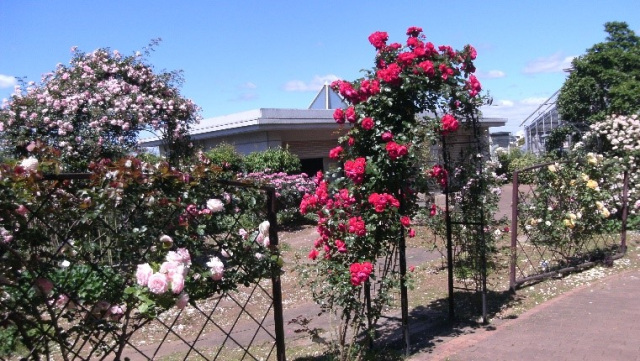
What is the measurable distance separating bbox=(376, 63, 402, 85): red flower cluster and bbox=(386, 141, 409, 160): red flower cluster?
645 mm

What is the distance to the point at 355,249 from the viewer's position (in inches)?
211

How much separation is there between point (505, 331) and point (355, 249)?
7.21 feet

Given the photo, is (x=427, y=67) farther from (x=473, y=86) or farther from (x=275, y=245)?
(x=275, y=245)

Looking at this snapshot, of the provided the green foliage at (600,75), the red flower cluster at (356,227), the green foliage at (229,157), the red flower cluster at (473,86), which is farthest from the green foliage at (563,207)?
the green foliage at (600,75)

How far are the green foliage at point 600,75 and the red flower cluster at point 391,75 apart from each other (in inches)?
760

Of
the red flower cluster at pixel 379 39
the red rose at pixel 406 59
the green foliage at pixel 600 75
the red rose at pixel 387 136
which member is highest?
the green foliage at pixel 600 75

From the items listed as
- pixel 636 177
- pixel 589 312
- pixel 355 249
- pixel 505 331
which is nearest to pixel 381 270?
pixel 355 249

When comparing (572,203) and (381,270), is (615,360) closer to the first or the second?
(381,270)

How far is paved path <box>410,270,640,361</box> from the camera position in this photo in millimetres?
5582

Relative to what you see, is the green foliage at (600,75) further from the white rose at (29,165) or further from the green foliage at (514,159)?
the white rose at (29,165)

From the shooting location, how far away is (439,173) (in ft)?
19.0

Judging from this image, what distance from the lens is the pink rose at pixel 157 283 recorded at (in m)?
3.00

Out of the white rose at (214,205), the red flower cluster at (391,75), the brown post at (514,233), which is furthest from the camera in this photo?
the brown post at (514,233)

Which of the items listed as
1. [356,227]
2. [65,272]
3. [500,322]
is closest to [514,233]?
[500,322]
